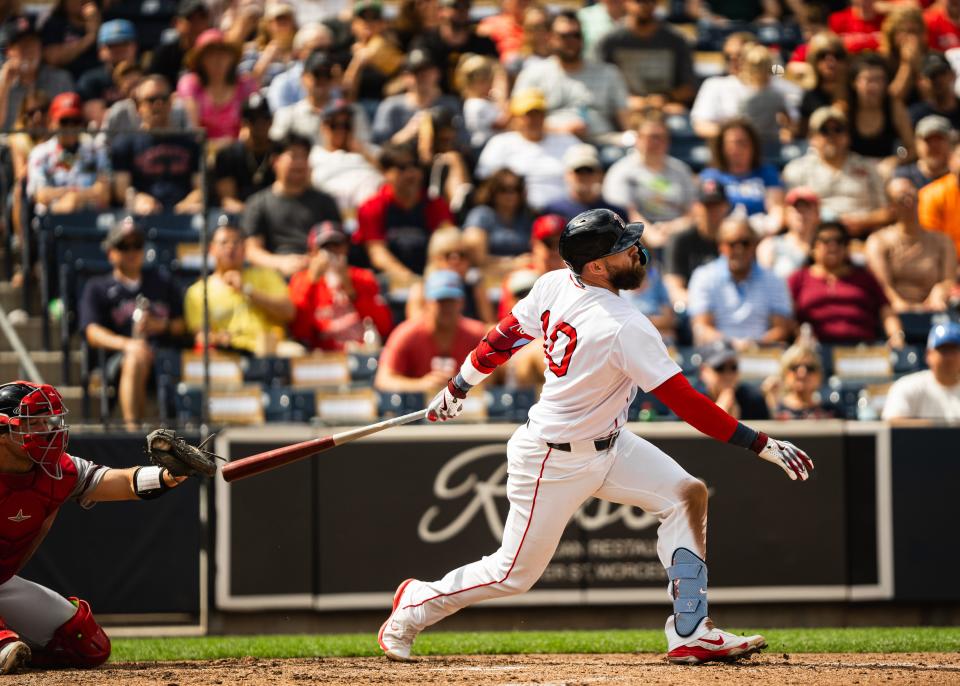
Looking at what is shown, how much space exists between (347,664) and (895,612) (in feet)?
12.8

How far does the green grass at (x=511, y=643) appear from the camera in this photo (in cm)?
722

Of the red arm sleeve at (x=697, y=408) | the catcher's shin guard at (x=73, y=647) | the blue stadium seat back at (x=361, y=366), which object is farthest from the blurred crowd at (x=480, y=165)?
the red arm sleeve at (x=697, y=408)

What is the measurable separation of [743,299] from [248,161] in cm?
406

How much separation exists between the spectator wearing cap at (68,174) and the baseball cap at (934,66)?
7.51m

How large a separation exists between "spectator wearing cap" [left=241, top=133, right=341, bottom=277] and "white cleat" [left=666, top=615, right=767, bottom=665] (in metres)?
5.42

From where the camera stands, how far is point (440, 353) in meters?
9.73

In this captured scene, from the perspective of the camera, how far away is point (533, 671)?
6203mm

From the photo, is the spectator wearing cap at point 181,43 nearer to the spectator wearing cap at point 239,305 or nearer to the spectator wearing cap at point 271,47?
the spectator wearing cap at point 271,47

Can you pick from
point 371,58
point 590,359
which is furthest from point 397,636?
point 371,58

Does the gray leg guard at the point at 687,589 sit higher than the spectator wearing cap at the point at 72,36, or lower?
lower

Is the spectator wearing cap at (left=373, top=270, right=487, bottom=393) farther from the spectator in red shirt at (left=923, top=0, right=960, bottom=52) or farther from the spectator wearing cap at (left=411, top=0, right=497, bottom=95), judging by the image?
the spectator in red shirt at (left=923, top=0, right=960, bottom=52)

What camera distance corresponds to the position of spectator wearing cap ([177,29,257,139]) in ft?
40.0

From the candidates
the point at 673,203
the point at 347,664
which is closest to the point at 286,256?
the point at 673,203

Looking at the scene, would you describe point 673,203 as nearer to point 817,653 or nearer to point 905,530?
point 905,530
